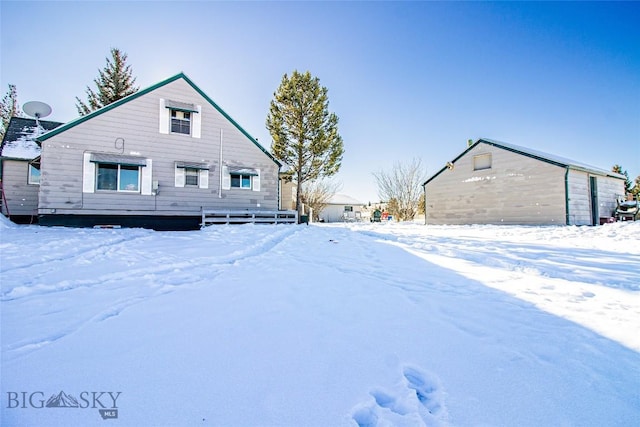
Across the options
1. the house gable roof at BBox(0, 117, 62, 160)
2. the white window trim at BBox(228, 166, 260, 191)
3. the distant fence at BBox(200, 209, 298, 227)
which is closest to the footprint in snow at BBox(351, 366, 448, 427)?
the distant fence at BBox(200, 209, 298, 227)

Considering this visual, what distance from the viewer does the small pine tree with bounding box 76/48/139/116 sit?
66.7 feet

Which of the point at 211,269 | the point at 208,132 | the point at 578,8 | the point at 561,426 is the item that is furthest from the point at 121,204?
the point at 578,8

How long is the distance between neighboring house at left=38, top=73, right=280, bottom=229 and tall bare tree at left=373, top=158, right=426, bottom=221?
1459 centimetres

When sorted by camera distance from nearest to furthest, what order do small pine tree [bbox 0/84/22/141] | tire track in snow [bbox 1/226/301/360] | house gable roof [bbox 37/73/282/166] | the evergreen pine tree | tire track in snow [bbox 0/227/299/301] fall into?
tire track in snow [bbox 1/226/301/360] → tire track in snow [bbox 0/227/299/301] → house gable roof [bbox 37/73/282/166] → the evergreen pine tree → small pine tree [bbox 0/84/22/141]

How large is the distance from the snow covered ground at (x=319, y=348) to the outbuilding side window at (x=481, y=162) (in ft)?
39.2

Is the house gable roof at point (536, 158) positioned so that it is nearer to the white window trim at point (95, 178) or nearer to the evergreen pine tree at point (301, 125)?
the evergreen pine tree at point (301, 125)

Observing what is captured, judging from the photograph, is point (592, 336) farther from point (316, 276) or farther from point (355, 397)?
point (316, 276)

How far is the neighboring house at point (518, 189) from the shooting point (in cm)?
1179

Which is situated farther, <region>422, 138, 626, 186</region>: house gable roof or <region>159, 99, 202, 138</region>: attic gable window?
<region>422, 138, 626, 186</region>: house gable roof

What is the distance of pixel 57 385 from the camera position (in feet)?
4.42

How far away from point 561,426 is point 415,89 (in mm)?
14680

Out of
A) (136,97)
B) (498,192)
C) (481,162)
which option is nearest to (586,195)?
(498,192)

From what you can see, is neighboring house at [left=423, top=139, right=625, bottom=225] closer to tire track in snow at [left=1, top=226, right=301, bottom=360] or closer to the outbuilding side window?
the outbuilding side window

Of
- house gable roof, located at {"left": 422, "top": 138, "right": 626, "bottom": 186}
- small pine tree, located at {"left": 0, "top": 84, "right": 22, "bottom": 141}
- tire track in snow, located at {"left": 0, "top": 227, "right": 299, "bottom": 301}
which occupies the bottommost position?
tire track in snow, located at {"left": 0, "top": 227, "right": 299, "bottom": 301}
